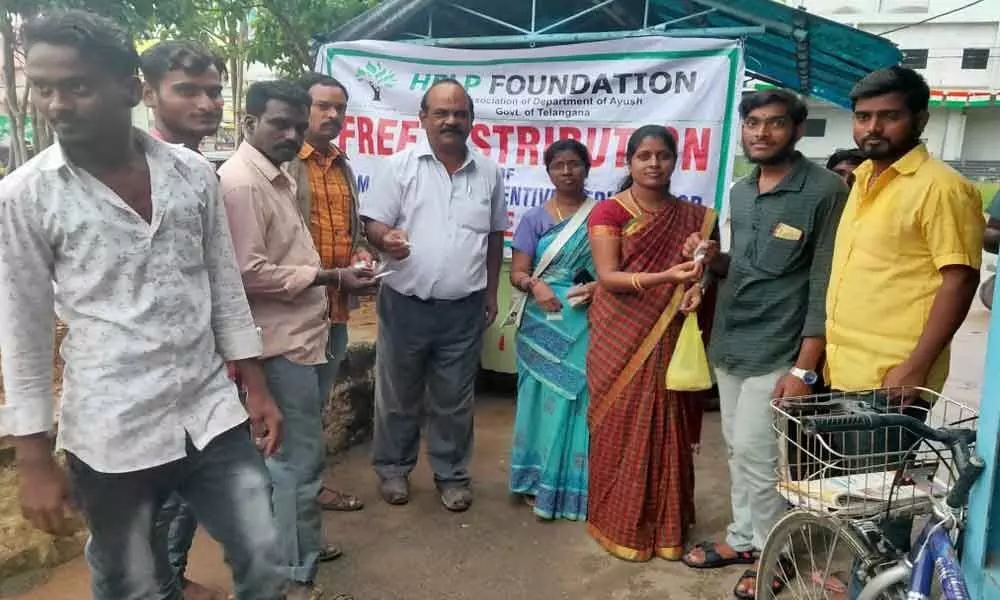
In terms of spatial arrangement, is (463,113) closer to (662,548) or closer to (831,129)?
(662,548)

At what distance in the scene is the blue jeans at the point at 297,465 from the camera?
7.68ft

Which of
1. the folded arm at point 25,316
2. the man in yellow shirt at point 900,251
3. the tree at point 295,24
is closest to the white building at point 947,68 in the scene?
the tree at point 295,24

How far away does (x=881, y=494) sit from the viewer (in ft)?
5.65

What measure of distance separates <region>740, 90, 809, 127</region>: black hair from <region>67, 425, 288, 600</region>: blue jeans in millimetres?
1907

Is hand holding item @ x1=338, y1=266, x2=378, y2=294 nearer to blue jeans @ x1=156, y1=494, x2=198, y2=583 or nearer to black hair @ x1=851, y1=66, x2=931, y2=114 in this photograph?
blue jeans @ x1=156, y1=494, x2=198, y2=583

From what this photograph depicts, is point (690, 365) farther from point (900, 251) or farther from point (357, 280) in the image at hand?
point (357, 280)

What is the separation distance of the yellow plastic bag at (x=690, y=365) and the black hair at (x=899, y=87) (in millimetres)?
991

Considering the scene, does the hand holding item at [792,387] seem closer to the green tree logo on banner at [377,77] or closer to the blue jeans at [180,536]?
the blue jeans at [180,536]

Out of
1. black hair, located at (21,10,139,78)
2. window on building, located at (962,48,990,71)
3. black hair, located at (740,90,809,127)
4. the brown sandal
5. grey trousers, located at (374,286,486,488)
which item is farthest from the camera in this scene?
→ window on building, located at (962,48,990,71)

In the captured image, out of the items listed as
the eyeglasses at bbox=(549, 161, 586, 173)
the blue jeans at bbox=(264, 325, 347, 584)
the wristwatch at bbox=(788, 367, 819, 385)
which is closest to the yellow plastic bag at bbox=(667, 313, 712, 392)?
the wristwatch at bbox=(788, 367, 819, 385)

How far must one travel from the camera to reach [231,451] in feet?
5.92

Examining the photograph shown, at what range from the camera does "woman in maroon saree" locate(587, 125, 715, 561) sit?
2756 millimetres

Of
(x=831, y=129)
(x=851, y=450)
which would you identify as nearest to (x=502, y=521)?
(x=851, y=450)

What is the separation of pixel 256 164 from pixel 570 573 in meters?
1.90
